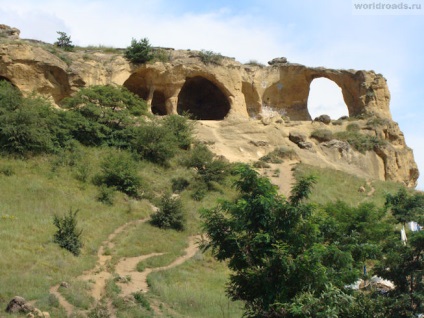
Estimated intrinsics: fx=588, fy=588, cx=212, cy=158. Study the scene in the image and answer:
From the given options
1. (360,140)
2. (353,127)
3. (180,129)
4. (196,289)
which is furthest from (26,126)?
(353,127)

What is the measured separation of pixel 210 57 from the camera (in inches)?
1453

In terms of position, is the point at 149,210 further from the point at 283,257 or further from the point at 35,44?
the point at 283,257

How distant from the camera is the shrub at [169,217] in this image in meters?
22.6

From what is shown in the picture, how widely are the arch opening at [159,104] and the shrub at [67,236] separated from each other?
1971cm

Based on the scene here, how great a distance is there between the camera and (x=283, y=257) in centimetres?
978

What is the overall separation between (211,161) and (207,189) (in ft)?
7.35

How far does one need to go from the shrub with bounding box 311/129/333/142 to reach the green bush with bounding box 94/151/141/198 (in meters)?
15.3

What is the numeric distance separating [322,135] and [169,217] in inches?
680

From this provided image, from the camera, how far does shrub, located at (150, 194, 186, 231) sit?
22594mm

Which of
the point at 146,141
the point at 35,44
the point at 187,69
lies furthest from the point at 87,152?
the point at 187,69

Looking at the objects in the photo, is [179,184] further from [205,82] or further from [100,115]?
[205,82]

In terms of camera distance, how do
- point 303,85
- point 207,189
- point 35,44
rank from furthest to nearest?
1. point 303,85
2. point 35,44
3. point 207,189

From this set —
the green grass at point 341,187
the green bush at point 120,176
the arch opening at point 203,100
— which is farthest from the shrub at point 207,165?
the arch opening at point 203,100

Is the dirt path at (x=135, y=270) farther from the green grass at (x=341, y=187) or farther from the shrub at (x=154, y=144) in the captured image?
the green grass at (x=341, y=187)
